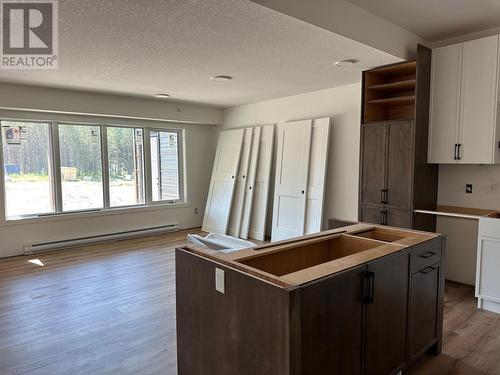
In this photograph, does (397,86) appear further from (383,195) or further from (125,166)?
(125,166)

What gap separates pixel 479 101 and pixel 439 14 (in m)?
0.94

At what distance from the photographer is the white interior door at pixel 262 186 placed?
19.4ft

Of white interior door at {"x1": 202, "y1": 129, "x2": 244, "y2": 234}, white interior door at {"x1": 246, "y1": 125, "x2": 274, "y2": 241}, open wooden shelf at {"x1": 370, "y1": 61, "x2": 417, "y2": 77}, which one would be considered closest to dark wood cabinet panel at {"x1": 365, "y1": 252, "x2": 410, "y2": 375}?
open wooden shelf at {"x1": 370, "y1": 61, "x2": 417, "y2": 77}

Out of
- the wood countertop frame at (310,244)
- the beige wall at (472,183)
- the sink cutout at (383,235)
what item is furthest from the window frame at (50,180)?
the beige wall at (472,183)

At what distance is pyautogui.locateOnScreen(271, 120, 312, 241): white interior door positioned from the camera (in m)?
5.29

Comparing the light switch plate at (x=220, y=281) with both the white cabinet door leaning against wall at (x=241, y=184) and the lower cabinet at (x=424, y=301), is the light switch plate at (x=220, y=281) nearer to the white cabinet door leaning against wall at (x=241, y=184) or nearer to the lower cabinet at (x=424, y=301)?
the lower cabinet at (x=424, y=301)

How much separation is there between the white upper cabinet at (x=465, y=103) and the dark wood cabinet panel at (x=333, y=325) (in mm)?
2511

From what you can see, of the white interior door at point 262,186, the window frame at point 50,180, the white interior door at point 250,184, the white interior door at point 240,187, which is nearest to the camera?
the window frame at point 50,180

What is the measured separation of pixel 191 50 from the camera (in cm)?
329

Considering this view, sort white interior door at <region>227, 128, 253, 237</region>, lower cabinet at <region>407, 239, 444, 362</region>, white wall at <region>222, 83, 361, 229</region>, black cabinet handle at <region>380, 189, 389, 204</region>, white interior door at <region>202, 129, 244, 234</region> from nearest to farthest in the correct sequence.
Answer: lower cabinet at <region>407, 239, 444, 362</region> < black cabinet handle at <region>380, 189, 389, 204</region> < white wall at <region>222, 83, 361, 229</region> < white interior door at <region>227, 128, 253, 237</region> < white interior door at <region>202, 129, 244, 234</region>

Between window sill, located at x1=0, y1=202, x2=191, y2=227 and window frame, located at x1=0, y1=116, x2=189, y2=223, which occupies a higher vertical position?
window frame, located at x1=0, y1=116, x2=189, y2=223

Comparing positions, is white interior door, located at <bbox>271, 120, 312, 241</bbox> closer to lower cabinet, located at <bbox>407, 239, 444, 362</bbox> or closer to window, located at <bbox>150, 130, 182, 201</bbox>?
window, located at <bbox>150, 130, 182, 201</bbox>

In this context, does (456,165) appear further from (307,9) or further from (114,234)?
(114,234)

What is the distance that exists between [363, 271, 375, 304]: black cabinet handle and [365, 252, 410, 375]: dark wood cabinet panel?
26 mm
